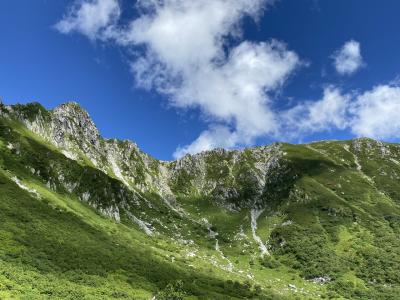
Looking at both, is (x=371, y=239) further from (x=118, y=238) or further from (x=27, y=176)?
(x=27, y=176)

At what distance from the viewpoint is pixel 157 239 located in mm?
144000

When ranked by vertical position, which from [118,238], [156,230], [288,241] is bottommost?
[118,238]

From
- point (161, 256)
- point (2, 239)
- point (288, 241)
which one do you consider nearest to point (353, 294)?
point (288, 241)

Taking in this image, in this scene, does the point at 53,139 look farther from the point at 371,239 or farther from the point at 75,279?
the point at 371,239

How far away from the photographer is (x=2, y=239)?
7750 cm

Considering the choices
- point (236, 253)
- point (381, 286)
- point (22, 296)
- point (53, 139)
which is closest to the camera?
point (22, 296)

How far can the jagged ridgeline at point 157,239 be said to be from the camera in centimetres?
7956

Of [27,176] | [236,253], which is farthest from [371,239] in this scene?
[27,176]

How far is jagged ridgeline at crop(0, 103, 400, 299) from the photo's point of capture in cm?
7956

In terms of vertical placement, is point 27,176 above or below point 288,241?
below

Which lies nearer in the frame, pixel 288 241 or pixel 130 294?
pixel 130 294

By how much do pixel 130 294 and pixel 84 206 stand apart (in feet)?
201

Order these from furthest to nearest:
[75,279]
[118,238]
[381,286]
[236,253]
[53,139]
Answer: [53,139] → [236,253] → [381,286] → [118,238] → [75,279]

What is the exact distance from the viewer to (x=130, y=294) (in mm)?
76938
